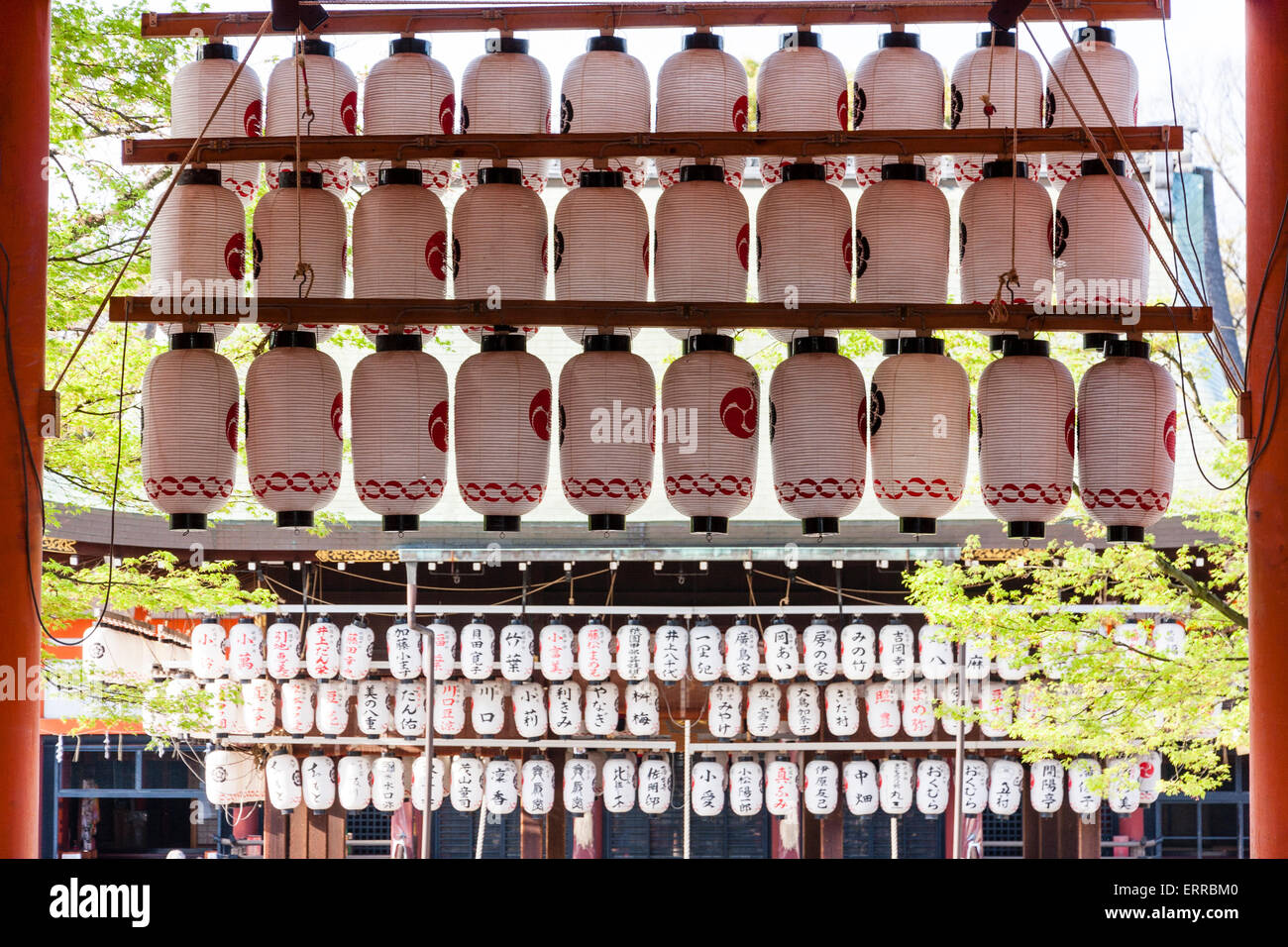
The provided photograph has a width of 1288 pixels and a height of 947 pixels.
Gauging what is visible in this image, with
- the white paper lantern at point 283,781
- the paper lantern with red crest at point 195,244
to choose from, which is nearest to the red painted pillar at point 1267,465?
the paper lantern with red crest at point 195,244

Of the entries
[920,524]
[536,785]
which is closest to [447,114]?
[920,524]

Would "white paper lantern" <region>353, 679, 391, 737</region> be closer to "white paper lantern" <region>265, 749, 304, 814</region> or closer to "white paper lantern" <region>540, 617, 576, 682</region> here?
"white paper lantern" <region>265, 749, 304, 814</region>

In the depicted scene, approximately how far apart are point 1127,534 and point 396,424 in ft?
6.09

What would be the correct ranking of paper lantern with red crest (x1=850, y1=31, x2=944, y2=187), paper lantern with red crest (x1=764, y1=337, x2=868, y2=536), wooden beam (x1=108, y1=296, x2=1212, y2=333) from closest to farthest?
wooden beam (x1=108, y1=296, x2=1212, y2=333) → paper lantern with red crest (x1=764, y1=337, x2=868, y2=536) → paper lantern with red crest (x1=850, y1=31, x2=944, y2=187)

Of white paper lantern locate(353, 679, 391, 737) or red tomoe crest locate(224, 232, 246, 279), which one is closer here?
red tomoe crest locate(224, 232, 246, 279)

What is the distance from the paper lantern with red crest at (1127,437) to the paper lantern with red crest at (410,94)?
178 cm

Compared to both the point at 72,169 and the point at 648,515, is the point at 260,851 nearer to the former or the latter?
the point at 648,515

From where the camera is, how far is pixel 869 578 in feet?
32.0

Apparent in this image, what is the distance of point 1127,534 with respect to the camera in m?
3.04

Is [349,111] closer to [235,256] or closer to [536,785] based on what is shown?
[235,256]

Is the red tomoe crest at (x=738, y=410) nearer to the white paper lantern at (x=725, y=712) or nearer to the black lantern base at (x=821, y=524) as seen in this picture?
the black lantern base at (x=821, y=524)

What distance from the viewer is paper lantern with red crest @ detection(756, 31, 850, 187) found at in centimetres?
314

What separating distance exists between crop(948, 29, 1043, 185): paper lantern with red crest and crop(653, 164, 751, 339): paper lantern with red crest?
0.70 meters

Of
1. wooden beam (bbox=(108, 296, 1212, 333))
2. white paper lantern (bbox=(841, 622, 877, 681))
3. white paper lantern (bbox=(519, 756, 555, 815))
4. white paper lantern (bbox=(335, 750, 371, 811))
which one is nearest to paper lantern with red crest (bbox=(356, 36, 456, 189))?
wooden beam (bbox=(108, 296, 1212, 333))
